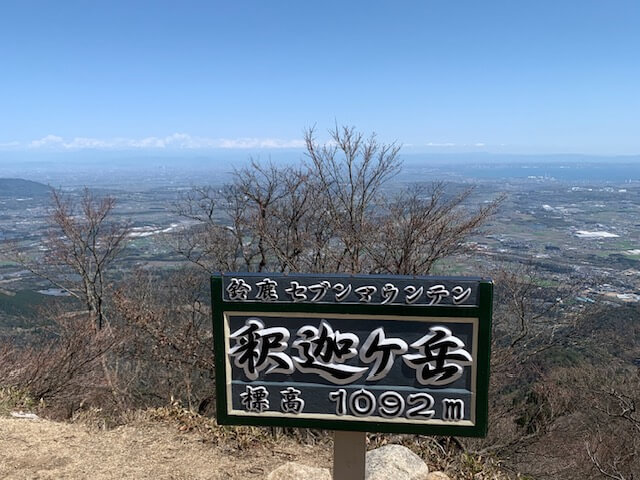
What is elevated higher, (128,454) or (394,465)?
(394,465)

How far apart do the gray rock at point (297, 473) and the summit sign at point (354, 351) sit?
187 centimetres

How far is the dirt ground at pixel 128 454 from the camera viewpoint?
4.56 metres

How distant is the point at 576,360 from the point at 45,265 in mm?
15070

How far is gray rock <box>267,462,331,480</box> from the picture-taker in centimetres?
436

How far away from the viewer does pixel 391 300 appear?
2.64m

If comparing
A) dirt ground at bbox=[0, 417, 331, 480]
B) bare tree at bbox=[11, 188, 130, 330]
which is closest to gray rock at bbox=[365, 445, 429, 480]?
dirt ground at bbox=[0, 417, 331, 480]

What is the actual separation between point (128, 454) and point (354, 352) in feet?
11.3

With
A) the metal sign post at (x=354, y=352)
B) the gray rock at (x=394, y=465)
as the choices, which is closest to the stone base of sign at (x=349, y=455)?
the metal sign post at (x=354, y=352)

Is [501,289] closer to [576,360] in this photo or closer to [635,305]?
[576,360]

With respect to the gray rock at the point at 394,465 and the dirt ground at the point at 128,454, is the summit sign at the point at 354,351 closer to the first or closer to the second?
the gray rock at the point at 394,465

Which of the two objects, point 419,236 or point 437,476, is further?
point 419,236

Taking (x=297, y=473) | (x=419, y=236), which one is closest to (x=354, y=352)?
(x=297, y=473)

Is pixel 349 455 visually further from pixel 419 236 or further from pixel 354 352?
pixel 419 236

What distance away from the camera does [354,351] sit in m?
2.71
